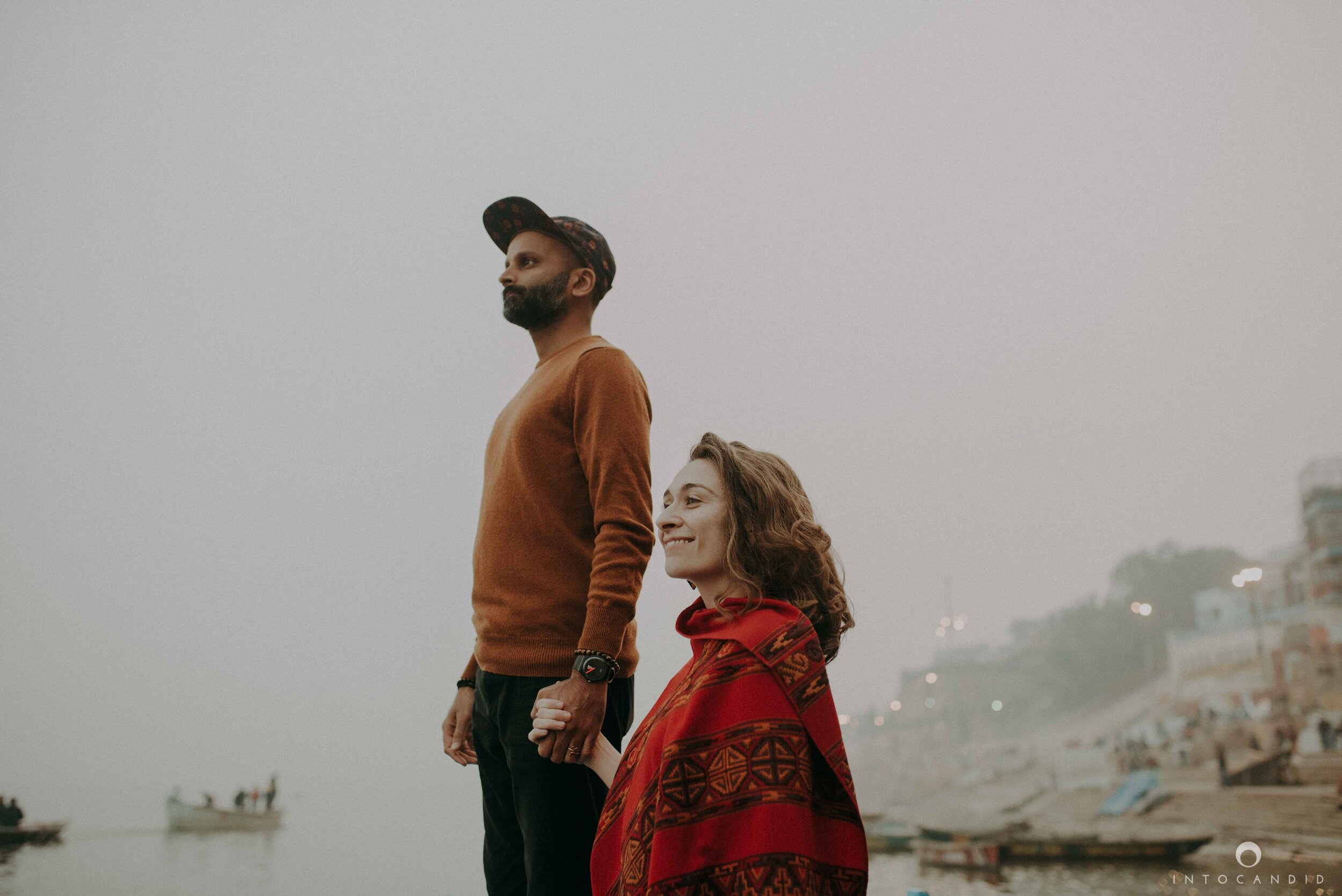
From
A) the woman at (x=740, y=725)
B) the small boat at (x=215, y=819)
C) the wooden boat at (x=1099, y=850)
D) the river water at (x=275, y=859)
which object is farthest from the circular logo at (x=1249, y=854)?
the woman at (x=740, y=725)

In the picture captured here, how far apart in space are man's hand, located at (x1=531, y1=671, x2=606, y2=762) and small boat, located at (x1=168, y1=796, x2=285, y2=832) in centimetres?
644

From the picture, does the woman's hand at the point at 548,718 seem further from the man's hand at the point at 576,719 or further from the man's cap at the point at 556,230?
the man's cap at the point at 556,230

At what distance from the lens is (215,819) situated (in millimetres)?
6520

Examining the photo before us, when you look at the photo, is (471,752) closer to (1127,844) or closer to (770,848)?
(770,848)

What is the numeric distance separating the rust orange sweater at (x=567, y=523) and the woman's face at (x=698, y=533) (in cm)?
7

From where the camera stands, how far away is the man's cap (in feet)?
5.68

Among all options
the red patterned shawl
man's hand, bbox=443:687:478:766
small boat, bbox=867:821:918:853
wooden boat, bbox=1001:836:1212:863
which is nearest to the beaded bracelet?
the red patterned shawl

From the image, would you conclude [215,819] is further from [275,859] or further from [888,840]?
[888,840]

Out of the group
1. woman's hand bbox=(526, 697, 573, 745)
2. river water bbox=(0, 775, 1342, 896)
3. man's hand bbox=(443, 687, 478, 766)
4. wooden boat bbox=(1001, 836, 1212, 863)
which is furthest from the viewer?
wooden boat bbox=(1001, 836, 1212, 863)

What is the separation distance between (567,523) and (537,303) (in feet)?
1.57

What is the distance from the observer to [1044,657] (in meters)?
30.5

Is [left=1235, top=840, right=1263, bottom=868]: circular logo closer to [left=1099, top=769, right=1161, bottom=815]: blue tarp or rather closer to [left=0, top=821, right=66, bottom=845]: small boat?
[left=1099, top=769, right=1161, bottom=815]: blue tarp

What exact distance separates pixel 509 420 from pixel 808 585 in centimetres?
67

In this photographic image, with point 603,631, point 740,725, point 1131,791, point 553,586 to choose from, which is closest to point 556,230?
point 553,586
